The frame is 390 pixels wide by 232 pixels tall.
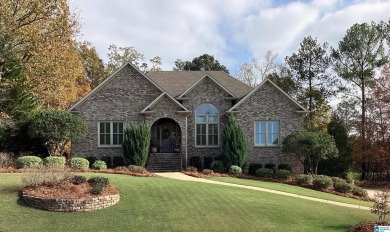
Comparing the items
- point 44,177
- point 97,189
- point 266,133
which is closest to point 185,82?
point 266,133

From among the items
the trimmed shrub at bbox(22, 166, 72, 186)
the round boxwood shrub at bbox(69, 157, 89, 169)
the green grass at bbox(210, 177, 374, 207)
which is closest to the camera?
the trimmed shrub at bbox(22, 166, 72, 186)

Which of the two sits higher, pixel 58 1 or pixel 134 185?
pixel 58 1

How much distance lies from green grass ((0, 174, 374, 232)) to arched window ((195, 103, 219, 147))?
12.3 m

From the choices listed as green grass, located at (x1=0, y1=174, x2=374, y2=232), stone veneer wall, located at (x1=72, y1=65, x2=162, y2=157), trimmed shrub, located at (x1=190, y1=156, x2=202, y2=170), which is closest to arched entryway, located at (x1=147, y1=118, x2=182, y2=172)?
trimmed shrub, located at (x1=190, y1=156, x2=202, y2=170)

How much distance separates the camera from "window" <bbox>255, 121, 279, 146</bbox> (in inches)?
1130

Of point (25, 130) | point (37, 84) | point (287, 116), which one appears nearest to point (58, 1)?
point (37, 84)

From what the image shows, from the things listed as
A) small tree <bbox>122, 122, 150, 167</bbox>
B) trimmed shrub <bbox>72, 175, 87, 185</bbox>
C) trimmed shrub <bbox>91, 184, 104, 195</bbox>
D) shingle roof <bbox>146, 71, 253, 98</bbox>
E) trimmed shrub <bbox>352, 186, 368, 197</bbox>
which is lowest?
trimmed shrub <bbox>352, 186, 368, 197</bbox>

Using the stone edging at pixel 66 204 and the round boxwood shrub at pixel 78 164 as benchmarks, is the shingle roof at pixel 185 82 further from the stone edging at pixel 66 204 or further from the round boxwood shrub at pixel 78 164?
the stone edging at pixel 66 204

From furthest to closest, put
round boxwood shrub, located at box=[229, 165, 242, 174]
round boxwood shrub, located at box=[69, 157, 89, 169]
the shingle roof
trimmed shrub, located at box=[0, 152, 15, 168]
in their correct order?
the shingle roof → round boxwood shrub, located at box=[229, 165, 242, 174] → round boxwood shrub, located at box=[69, 157, 89, 169] → trimmed shrub, located at box=[0, 152, 15, 168]

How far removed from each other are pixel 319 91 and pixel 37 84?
27391 mm

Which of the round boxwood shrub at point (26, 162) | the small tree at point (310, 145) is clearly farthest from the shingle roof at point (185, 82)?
the round boxwood shrub at point (26, 162)

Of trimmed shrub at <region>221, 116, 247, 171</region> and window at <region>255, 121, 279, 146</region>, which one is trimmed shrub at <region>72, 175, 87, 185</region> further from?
window at <region>255, 121, 279, 146</region>

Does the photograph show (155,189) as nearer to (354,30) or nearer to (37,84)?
(37,84)

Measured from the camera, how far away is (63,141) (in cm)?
2622
